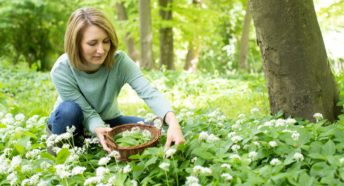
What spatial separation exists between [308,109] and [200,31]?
8152 millimetres

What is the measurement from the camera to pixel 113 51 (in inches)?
122

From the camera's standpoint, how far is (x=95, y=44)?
9.71ft

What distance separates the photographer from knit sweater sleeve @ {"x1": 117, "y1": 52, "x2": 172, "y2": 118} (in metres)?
2.99

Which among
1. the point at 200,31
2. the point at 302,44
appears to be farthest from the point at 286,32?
the point at 200,31

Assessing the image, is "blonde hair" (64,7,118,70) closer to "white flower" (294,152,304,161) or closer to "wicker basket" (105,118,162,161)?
"wicker basket" (105,118,162,161)

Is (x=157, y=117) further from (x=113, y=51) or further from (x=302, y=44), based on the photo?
(x=302, y=44)

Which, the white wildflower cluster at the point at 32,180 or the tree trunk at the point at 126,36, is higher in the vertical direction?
the tree trunk at the point at 126,36

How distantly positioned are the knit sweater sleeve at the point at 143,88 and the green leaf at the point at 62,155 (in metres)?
0.64

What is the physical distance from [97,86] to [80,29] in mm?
456

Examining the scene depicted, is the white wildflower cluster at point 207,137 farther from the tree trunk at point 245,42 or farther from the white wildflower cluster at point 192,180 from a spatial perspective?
the tree trunk at point 245,42

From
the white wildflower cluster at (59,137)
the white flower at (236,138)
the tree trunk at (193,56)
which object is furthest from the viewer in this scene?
the tree trunk at (193,56)

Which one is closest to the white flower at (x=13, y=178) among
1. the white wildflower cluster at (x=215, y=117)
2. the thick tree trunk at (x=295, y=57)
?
the white wildflower cluster at (x=215, y=117)

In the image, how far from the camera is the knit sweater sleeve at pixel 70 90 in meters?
3.11

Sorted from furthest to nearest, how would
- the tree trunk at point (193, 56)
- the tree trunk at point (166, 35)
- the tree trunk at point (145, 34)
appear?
1. the tree trunk at point (193, 56)
2. the tree trunk at point (166, 35)
3. the tree trunk at point (145, 34)
